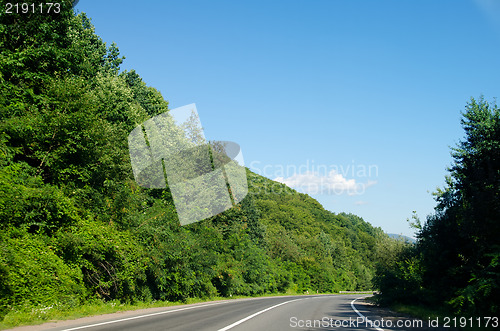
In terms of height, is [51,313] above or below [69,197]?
below

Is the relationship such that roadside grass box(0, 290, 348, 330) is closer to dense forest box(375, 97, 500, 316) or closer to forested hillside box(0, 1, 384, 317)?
forested hillside box(0, 1, 384, 317)

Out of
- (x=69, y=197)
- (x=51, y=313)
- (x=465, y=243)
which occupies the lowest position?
(x=51, y=313)

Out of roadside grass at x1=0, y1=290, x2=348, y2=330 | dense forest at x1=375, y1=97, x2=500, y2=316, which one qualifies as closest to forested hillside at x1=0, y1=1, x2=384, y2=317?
roadside grass at x1=0, y1=290, x2=348, y2=330

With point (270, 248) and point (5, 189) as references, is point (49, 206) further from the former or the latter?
point (270, 248)

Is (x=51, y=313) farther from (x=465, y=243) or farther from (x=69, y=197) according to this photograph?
(x=465, y=243)

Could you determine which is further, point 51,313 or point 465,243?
point 465,243

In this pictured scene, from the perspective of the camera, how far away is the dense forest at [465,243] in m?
13.0

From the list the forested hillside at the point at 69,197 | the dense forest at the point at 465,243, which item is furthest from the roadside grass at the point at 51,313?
the dense forest at the point at 465,243

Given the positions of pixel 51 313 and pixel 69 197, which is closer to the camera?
pixel 51 313

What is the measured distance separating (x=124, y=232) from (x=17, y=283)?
7.11 m

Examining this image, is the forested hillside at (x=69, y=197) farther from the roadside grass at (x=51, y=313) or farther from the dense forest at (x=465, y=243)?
the dense forest at (x=465, y=243)

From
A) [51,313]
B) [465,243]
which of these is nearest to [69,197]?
[51,313]

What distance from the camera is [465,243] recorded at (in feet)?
54.5

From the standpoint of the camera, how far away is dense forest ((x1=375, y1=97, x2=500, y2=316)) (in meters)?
13.0
